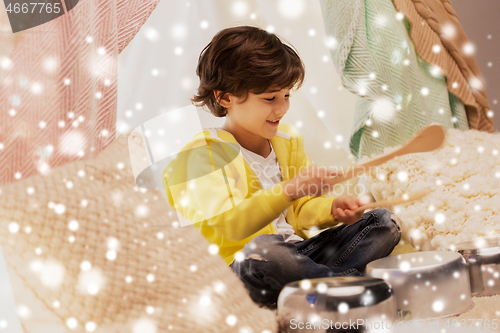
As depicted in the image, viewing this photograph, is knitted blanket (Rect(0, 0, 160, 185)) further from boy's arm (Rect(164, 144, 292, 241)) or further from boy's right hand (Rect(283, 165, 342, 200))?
boy's right hand (Rect(283, 165, 342, 200))

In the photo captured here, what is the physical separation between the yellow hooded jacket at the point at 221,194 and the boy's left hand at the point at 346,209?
0.7 inches

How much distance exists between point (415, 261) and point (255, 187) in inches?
9.2

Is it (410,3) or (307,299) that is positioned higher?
(410,3)

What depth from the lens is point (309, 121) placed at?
0.76m

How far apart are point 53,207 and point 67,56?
16cm

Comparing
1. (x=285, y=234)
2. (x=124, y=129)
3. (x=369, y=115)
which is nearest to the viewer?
(x=124, y=129)

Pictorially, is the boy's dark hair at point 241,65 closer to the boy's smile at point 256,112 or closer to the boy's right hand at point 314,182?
the boy's smile at point 256,112

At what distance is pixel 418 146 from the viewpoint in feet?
1.49

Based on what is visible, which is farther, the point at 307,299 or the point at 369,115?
the point at 369,115

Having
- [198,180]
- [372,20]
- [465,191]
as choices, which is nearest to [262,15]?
[372,20]

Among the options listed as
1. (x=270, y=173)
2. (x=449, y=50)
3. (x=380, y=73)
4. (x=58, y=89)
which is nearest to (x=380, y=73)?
(x=380, y=73)

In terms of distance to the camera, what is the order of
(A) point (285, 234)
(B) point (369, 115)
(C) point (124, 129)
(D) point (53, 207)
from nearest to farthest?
(D) point (53, 207), (C) point (124, 129), (A) point (285, 234), (B) point (369, 115)

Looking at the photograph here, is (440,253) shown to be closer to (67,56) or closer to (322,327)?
(322,327)

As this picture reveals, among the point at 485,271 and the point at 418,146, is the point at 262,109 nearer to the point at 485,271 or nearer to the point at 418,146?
the point at 418,146
